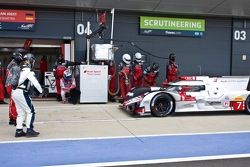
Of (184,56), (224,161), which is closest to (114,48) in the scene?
(184,56)

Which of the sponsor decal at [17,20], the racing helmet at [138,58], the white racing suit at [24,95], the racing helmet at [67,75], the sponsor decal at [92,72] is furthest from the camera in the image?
the racing helmet at [138,58]

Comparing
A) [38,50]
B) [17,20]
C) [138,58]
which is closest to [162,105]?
[138,58]

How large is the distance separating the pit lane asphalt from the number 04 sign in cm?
711

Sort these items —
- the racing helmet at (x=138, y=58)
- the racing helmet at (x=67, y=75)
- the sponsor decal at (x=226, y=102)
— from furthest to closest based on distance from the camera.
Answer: the racing helmet at (x=138, y=58)
the racing helmet at (x=67, y=75)
the sponsor decal at (x=226, y=102)

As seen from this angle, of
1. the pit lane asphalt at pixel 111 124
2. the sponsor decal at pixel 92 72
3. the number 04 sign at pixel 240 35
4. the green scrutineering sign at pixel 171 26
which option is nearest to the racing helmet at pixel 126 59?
the green scrutineering sign at pixel 171 26

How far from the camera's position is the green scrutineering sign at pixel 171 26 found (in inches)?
678

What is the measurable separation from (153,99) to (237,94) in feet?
9.28

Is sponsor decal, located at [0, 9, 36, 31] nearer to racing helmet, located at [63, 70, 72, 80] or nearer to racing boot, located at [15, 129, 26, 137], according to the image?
racing helmet, located at [63, 70, 72, 80]

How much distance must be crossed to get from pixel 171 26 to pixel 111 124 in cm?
850

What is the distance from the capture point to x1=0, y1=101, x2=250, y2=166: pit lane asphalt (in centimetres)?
895

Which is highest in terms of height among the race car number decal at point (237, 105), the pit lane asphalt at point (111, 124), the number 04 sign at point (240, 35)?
the number 04 sign at point (240, 35)

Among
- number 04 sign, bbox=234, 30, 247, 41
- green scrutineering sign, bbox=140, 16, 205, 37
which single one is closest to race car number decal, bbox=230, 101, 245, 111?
green scrutineering sign, bbox=140, 16, 205, 37

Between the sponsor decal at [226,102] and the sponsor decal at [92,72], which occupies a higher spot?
the sponsor decal at [92,72]

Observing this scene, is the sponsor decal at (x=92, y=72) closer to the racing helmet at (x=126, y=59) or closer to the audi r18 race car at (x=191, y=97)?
the racing helmet at (x=126, y=59)
